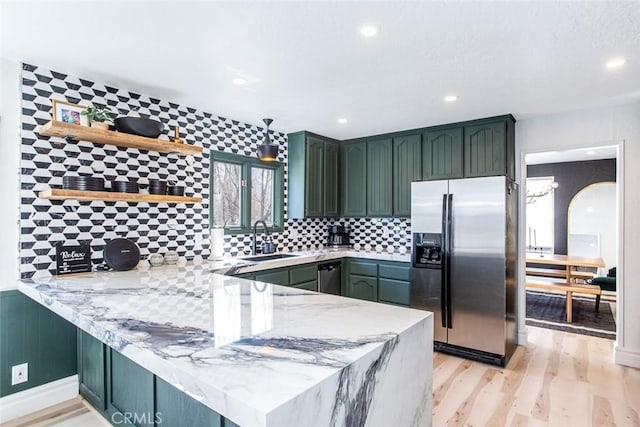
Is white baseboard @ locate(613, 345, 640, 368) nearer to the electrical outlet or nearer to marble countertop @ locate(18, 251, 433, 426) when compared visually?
marble countertop @ locate(18, 251, 433, 426)

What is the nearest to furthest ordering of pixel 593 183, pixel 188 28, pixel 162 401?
pixel 162 401, pixel 188 28, pixel 593 183

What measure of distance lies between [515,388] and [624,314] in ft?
4.74

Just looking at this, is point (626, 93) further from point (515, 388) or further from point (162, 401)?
point (162, 401)

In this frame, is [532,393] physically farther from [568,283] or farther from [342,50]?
[342,50]

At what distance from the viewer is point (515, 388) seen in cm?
283

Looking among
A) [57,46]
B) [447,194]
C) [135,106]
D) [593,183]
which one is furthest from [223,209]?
[593,183]

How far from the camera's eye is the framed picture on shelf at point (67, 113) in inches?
97.8

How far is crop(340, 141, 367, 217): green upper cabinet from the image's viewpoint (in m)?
4.64

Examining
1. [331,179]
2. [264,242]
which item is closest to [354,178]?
[331,179]

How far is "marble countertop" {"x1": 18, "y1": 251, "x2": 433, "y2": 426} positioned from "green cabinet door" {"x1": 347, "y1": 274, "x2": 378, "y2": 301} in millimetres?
2266

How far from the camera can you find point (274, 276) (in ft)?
11.2

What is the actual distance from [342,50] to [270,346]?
1827 millimetres

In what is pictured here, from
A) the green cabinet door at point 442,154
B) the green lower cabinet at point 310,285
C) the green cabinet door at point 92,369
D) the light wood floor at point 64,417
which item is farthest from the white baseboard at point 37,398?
the green cabinet door at point 442,154

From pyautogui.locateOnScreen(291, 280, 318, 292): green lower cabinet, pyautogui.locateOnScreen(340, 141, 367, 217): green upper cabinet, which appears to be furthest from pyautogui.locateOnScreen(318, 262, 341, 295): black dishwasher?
pyautogui.locateOnScreen(340, 141, 367, 217): green upper cabinet
